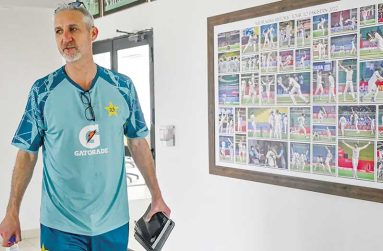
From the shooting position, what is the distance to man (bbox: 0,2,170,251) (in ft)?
6.49

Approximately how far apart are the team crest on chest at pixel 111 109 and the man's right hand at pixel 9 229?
0.57m

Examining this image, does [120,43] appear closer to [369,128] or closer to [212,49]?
[212,49]

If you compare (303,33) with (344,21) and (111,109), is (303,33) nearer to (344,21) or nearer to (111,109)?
(344,21)

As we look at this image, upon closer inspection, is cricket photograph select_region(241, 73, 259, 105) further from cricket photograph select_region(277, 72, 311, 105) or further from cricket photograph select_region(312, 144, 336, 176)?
cricket photograph select_region(312, 144, 336, 176)

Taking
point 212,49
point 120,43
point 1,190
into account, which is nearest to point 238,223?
point 212,49

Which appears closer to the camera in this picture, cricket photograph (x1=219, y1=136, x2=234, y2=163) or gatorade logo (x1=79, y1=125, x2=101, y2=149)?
gatorade logo (x1=79, y1=125, x2=101, y2=149)

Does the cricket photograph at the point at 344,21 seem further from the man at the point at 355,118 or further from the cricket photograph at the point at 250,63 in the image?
the cricket photograph at the point at 250,63

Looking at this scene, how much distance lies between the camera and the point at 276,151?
8.01 feet

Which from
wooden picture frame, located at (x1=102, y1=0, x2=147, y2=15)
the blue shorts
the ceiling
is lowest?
the blue shorts

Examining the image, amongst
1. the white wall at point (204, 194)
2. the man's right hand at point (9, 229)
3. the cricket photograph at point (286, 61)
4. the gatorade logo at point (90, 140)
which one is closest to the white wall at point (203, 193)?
the white wall at point (204, 194)

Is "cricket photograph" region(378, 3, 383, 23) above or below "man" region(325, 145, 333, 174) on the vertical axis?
above

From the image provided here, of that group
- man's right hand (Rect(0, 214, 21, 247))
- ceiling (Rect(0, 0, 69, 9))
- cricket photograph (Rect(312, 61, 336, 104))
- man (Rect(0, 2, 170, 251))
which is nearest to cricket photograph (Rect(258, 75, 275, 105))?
cricket photograph (Rect(312, 61, 336, 104))

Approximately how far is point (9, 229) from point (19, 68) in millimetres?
3023

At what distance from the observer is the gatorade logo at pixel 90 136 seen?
78.1 inches
